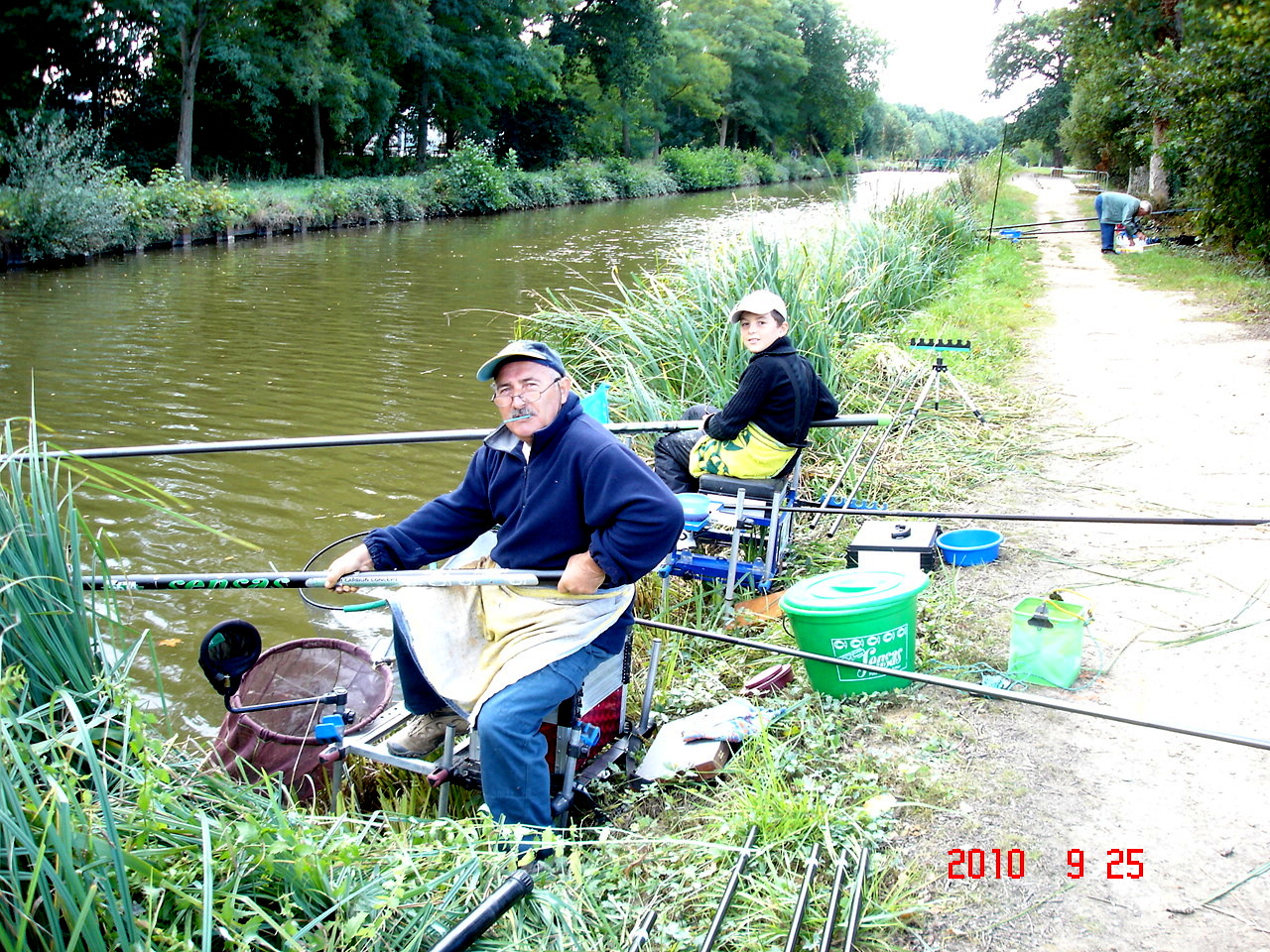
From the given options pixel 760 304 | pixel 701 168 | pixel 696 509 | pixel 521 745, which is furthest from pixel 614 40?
pixel 521 745

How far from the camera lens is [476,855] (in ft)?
7.55

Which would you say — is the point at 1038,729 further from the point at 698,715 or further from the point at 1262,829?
the point at 698,715

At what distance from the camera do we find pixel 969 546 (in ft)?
16.3

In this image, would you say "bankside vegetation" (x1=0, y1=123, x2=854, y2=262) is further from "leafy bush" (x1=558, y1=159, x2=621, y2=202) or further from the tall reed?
the tall reed

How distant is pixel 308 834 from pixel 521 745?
72 centimetres

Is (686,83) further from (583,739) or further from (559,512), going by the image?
(583,739)

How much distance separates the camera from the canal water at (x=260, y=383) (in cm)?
602

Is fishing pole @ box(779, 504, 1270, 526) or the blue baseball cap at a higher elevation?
the blue baseball cap

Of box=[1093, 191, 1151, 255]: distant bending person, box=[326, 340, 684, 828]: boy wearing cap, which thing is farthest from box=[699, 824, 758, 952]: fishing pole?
box=[1093, 191, 1151, 255]: distant bending person

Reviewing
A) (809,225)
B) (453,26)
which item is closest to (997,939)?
(809,225)
